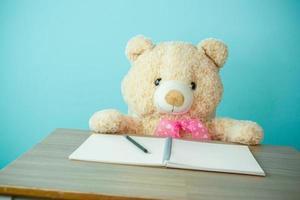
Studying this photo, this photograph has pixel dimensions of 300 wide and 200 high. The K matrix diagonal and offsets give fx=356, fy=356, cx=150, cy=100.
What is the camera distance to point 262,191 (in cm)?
62

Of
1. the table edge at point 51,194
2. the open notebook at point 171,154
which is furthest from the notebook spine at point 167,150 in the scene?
the table edge at point 51,194

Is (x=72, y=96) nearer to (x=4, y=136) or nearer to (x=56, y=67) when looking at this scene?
(x=56, y=67)

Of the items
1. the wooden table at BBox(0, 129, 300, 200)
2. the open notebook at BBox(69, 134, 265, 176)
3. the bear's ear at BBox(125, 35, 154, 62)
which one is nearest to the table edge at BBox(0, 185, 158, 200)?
the wooden table at BBox(0, 129, 300, 200)

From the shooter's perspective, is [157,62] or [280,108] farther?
[280,108]

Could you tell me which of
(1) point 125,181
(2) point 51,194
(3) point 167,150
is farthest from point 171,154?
(2) point 51,194

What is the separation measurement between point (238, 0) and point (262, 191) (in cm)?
73

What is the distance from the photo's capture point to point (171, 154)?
2.43ft

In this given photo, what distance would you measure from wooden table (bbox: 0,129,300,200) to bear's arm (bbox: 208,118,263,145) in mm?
137

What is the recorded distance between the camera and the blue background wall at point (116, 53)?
3.84 ft

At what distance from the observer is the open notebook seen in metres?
0.69

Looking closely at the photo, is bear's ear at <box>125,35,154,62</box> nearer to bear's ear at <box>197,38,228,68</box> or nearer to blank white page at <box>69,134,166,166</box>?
bear's ear at <box>197,38,228,68</box>

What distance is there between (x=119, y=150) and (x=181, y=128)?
21 cm

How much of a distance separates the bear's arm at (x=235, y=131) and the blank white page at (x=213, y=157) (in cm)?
4

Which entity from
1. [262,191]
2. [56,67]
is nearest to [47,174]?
[262,191]
